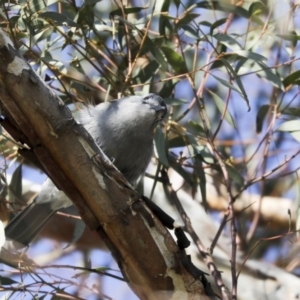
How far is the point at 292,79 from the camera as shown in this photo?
2594 mm

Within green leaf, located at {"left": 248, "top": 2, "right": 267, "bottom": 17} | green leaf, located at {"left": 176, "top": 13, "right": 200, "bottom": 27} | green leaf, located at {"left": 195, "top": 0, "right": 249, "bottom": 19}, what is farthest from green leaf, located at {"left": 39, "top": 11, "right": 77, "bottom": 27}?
green leaf, located at {"left": 248, "top": 2, "right": 267, "bottom": 17}

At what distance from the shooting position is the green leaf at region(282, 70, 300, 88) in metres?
2.58

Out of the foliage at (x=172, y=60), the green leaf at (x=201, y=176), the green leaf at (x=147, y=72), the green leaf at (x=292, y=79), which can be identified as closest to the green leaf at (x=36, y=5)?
the foliage at (x=172, y=60)

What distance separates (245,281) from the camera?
3.12 meters

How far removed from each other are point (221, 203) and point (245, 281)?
774mm

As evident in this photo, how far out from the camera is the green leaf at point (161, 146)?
8.07 feet

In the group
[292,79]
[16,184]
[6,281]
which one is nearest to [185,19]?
[292,79]

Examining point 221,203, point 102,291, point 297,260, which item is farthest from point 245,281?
point 102,291

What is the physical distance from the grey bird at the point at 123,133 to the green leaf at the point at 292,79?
495 millimetres

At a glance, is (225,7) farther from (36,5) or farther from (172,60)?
(36,5)

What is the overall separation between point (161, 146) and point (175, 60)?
1.13 feet

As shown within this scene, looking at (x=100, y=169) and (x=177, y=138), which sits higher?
(x=177, y=138)

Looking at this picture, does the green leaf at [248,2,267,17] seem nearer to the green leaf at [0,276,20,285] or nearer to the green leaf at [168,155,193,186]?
the green leaf at [168,155,193,186]

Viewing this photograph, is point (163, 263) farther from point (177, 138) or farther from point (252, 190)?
point (252, 190)
